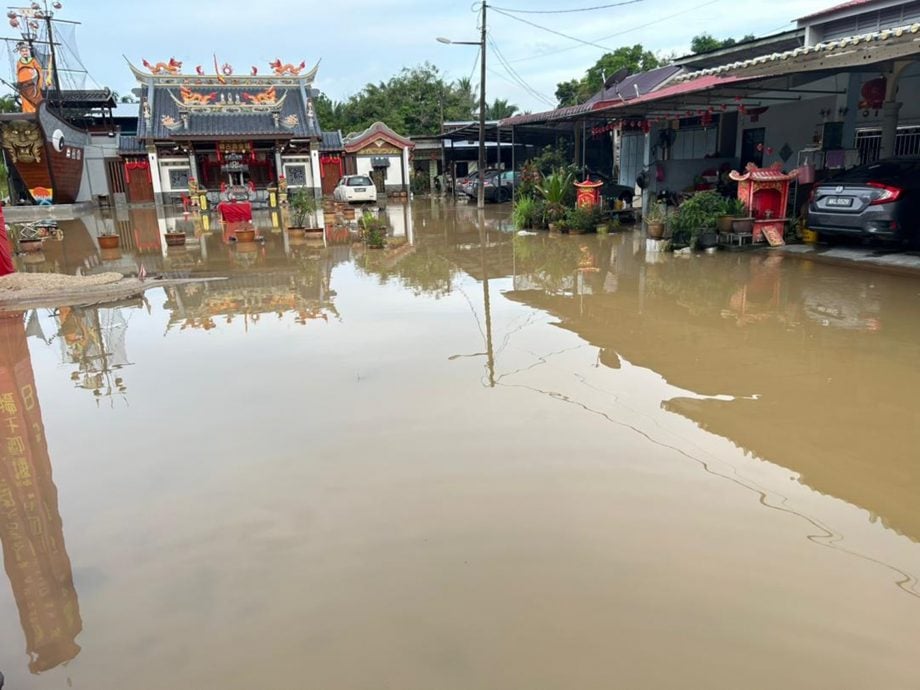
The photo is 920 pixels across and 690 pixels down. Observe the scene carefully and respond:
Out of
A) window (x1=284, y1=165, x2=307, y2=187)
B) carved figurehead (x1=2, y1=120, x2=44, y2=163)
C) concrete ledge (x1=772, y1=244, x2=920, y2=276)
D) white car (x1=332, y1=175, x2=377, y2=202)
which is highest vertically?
carved figurehead (x1=2, y1=120, x2=44, y2=163)

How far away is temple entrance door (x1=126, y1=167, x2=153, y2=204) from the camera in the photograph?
1188 inches

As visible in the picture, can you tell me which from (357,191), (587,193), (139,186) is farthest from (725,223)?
(139,186)

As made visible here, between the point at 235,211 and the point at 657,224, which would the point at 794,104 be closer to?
the point at 657,224

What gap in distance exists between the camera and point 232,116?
3030 cm

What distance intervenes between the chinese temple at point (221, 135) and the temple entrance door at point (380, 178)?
3.48 metres

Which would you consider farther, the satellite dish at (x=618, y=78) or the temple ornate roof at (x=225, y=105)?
the temple ornate roof at (x=225, y=105)

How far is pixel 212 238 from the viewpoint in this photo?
16859 millimetres

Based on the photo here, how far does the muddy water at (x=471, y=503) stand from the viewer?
2541 millimetres

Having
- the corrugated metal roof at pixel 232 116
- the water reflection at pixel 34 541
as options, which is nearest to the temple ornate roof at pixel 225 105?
the corrugated metal roof at pixel 232 116

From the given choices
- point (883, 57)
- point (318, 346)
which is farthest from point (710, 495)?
point (883, 57)

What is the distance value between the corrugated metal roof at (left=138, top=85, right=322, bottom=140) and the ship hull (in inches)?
132

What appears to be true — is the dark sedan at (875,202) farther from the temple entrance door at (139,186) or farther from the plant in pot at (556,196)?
the temple entrance door at (139,186)

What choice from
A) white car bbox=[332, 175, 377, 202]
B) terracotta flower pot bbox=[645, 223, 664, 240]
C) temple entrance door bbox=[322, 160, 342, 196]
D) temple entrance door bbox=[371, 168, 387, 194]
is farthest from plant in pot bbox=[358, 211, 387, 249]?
temple entrance door bbox=[371, 168, 387, 194]

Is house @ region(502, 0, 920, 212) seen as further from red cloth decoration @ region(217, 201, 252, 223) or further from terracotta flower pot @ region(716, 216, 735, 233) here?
red cloth decoration @ region(217, 201, 252, 223)
